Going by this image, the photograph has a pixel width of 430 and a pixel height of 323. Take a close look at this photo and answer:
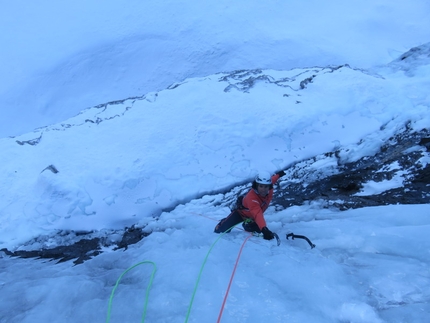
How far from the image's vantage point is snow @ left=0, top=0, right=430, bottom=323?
9.87 ft

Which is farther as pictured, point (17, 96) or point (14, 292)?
point (17, 96)

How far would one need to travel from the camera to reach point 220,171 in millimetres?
5824

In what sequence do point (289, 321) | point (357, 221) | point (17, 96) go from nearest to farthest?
point (289, 321) → point (357, 221) → point (17, 96)

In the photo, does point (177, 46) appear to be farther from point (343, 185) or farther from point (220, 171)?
point (343, 185)

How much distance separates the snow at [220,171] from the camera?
301cm

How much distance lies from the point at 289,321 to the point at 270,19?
13008 millimetres

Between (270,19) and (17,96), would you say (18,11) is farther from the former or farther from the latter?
(270,19)

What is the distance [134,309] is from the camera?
120 inches

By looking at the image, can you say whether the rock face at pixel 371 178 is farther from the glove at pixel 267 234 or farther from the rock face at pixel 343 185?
the glove at pixel 267 234

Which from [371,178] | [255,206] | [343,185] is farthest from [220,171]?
[371,178]

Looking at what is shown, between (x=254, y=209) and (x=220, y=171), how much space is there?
7.17 ft

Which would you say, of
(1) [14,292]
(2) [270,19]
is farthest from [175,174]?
(2) [270,19]

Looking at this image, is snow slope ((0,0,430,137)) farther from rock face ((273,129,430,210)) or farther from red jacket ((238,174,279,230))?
red jacket ((238,174,279,230))

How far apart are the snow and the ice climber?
0.15 m
